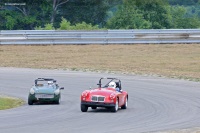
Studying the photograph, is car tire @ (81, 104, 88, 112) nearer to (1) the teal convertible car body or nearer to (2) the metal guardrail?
(1) the teal convertible car body

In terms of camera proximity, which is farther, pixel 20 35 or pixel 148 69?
pixel 20 35

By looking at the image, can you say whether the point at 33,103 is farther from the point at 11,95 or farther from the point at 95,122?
the point at 95,122

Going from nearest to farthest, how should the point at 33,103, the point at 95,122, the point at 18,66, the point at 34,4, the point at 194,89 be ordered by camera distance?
the point at 95,122, the point at 33,103, the point at 194,89, the point at 18,66, the point at 34,4

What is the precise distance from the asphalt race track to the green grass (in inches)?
22.5

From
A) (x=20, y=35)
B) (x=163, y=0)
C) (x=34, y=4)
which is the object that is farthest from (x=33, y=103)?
(x=163, y=0)

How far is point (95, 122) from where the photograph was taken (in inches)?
810

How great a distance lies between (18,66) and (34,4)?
24.4 m

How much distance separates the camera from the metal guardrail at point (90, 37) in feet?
162

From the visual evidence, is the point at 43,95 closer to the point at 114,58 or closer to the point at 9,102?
the point at 9,102

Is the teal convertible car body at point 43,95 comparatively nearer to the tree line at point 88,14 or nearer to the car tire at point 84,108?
the car tire at point 84,108

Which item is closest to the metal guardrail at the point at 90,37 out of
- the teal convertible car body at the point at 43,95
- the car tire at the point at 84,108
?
the teal convertible car body at the point at 43,95

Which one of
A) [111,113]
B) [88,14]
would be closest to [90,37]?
[88,14]

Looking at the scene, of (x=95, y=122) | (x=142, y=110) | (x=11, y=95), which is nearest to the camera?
(x=95, y=122)

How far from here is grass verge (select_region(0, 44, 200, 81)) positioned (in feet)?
135
